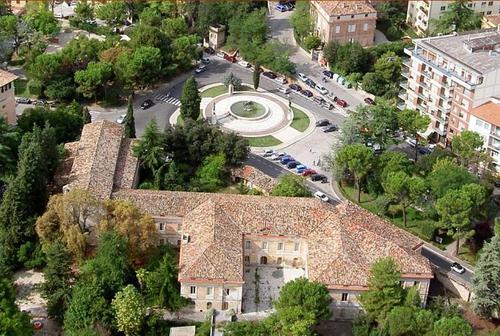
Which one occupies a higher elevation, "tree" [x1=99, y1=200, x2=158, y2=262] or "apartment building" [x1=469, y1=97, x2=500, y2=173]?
"tree" [x1=99, y1=200, x2=158, y2=262]

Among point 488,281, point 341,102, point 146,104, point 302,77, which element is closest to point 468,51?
point 341,102

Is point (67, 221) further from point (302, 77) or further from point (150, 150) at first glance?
point (302, 77)

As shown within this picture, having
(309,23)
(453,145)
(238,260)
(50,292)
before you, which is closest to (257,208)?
(238,260)

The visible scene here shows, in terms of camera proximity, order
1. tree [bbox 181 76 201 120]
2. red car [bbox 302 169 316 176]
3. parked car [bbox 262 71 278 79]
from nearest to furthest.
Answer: red car [bbox 302 169 316 176], tree [bbox 181 76 201 120], parked car [bbox 262 71 278 79]

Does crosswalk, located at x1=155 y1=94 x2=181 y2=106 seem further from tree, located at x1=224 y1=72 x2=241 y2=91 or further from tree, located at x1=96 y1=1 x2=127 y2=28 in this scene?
tree, located at x1=96 y1=1 x2=127 y2=28

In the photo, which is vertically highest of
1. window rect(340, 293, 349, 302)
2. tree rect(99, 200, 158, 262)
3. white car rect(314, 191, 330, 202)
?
tree rect(99, 200, 158, 262)

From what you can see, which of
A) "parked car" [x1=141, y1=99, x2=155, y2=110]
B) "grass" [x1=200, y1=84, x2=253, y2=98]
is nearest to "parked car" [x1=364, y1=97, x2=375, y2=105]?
"grass" [x1=200, y1=84, x2=253, y2=98]

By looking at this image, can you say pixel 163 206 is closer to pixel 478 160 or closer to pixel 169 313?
pixel 169 313

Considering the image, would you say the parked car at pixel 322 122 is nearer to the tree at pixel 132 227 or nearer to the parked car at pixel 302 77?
the parked car at pixel 302 77
